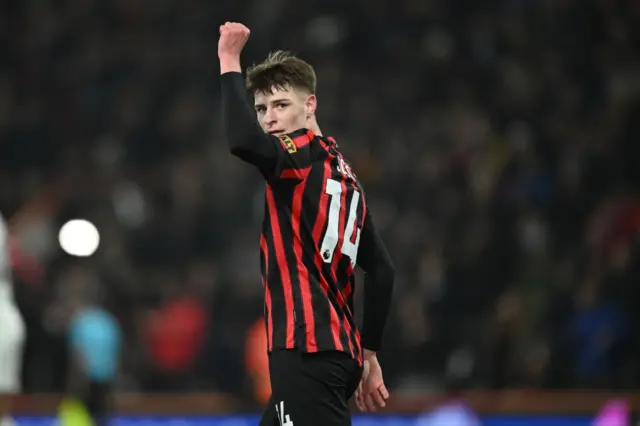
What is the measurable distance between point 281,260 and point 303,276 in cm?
8

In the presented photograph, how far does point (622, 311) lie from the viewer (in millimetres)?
9586

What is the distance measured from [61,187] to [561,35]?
5223 mm

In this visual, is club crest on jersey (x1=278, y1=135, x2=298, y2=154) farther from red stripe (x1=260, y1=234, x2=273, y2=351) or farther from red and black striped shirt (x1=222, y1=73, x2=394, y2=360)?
red stripe (x1=260, y1=234, x2=273, y2=351)

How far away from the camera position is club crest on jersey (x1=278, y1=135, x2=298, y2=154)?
353 cm

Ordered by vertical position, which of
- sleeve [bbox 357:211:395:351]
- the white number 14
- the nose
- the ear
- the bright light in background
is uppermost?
the ear

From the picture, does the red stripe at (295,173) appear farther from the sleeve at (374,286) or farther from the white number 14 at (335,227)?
the sleeve at (374,286)

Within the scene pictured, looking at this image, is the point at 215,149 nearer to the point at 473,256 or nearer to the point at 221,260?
the point at 221,260

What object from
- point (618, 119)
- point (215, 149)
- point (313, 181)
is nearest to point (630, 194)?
point (618, 119)

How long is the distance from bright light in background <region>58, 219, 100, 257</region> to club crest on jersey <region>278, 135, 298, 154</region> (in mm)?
7791

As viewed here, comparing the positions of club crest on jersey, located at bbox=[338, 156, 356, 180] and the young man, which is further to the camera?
club crest on jersey, located at bbox=[338, 156, 356, 180]

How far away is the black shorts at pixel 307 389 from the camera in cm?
353

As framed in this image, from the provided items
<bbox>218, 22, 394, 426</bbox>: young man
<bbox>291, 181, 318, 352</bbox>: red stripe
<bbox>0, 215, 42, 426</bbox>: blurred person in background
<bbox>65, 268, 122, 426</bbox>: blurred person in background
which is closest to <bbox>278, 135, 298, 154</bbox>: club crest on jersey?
<bbox>218, 22, 394, 426</bbox>: young man

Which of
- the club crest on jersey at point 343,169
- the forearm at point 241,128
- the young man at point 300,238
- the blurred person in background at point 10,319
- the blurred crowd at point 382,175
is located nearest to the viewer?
the forearm at point 241,128

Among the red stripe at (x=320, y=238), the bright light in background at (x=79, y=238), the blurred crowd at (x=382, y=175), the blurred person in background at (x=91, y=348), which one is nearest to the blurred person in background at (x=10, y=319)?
the blurred crowd at (x=382, y=175)
